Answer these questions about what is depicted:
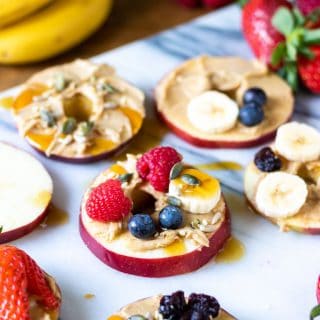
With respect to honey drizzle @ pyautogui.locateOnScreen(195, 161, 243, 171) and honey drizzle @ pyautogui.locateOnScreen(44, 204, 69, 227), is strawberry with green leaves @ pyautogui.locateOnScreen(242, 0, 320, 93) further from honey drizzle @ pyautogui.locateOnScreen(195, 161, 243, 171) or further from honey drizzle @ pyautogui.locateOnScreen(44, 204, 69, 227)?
honey drizzle @ pyautogui.locateOnScreen(44, 204, 69, 227)

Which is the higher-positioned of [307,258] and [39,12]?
[39,12]

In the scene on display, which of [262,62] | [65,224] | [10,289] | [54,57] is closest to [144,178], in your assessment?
[65,224]

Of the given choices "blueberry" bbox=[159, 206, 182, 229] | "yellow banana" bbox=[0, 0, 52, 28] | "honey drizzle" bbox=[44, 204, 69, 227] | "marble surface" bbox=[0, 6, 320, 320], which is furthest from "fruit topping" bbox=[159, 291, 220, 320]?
"yellow banana" bbox=[0, 0, 52, 28]

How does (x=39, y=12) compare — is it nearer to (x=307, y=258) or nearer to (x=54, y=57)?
(x=54, y=57)

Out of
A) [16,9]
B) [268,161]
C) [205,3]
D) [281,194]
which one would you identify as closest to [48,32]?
[16,9]

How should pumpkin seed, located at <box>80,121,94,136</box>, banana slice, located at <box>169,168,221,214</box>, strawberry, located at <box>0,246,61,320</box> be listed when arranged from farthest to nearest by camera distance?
pumpkin seed, located at <box>80,121,94,136</box> < banana slice, located at <box>169,168,221,214</box> < strawberry, located at <box>0,246,61,320</box>

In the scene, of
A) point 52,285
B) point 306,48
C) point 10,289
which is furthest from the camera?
point 306,48

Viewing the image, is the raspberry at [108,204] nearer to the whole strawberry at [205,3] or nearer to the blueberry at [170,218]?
the blueberry at [170,218]

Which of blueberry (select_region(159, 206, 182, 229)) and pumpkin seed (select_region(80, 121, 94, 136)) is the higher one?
pumpkin seed (select_region(80, 121, 94, 136))

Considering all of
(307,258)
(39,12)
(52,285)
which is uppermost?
(39,12)
